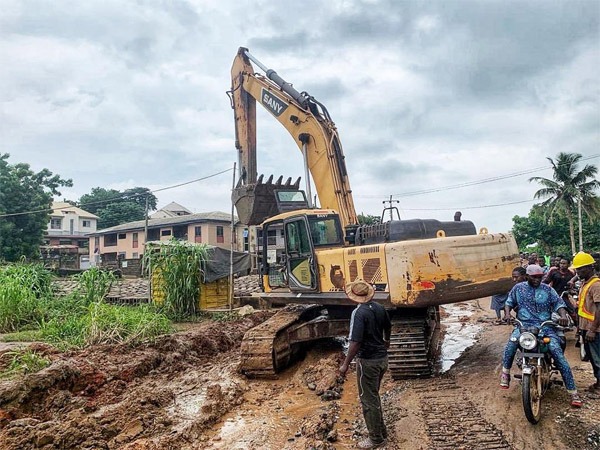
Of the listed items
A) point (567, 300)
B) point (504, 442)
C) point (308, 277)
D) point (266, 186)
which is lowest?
point (504, 442)

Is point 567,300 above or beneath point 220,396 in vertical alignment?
above

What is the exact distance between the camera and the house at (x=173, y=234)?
38156mm

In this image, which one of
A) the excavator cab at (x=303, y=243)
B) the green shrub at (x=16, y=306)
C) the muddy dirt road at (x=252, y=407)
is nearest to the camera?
the muddy dirt road at (x=252, y=407)

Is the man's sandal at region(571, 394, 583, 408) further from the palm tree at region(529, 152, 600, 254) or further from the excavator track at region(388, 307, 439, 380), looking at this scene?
the palm tree at region(529, 152, 600, 254)

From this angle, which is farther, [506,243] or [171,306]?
[171,306]

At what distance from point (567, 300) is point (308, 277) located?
421 centimetres

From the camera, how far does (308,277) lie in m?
8.39

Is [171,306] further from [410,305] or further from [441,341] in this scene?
[410,305]

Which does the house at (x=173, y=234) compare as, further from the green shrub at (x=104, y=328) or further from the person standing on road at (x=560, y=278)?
the person standing on road at (x=560, y=278)

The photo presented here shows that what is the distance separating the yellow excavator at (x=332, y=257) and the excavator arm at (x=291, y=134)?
23 millimetres

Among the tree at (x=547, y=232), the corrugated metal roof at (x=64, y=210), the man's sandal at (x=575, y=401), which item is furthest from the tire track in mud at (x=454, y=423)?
the corrugated metal roof at (x=64, y=210)

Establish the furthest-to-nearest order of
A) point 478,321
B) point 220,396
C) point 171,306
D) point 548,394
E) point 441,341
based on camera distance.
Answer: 1. point 171,306
2. point 478,321
3. point 441,341
4. point 220,396
5. point 548,394

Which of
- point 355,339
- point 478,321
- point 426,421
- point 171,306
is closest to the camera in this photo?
point 355,339

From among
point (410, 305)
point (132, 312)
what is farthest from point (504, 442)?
point (132, 312)
